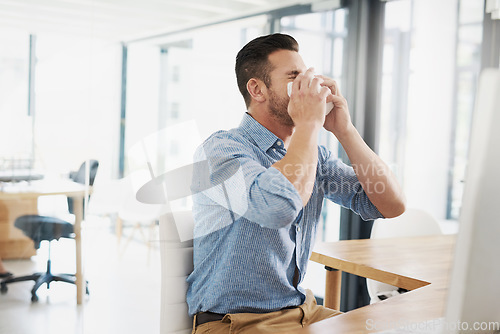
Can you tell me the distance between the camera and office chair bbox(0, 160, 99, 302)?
7.11ft

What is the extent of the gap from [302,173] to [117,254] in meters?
1.45

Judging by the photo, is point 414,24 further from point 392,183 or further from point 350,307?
point 392,183

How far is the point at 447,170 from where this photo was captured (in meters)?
3.39

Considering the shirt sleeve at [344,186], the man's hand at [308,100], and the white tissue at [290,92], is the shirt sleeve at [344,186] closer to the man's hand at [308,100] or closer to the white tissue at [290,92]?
the white tissue at [290,92]

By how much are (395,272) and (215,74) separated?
158 centimetres

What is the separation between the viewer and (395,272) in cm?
178

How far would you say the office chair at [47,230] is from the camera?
2.17 meters

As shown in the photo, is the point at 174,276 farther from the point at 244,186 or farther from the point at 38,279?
the point at 38,279

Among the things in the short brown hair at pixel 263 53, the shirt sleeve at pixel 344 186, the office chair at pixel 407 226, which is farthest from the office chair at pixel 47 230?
the office chair at pixel 407 226

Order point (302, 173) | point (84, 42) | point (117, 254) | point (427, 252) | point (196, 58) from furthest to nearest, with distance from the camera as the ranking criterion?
point (196, 58) < point (117, 254) < point (84, 42) < point (427, 252) < point (302, 173)

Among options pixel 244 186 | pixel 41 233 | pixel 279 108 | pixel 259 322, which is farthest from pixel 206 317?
pixel 41 233

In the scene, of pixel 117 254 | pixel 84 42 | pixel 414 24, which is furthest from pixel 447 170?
pixel 84 42

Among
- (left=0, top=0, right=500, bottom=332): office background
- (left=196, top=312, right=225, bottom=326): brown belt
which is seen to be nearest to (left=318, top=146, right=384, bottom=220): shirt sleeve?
(left=196, top=312, right=225, bottom=326): brown belt

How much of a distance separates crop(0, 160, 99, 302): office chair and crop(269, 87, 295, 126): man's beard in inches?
42.5
